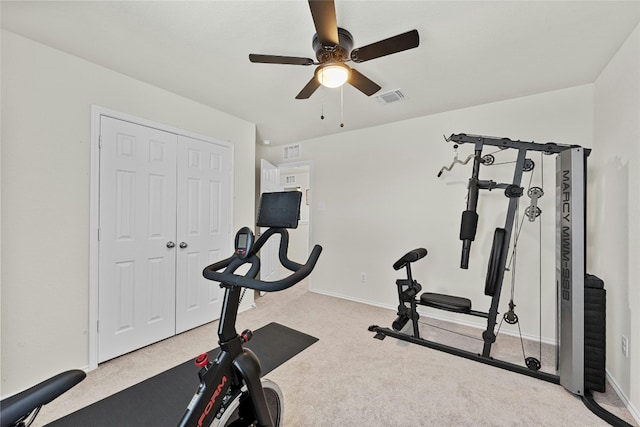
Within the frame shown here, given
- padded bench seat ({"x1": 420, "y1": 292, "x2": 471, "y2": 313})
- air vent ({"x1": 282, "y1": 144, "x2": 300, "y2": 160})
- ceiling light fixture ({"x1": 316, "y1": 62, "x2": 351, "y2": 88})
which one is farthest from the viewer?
air vent ({"x1": 282, "y1": 144, "x2": 300, "y2": 160})

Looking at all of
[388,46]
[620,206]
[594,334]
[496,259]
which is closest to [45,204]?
[388,46]

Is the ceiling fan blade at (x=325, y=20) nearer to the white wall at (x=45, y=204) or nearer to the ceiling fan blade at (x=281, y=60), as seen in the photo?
the ceiling fan blade at (x=281, y=60)

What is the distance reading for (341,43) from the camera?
68.4 inches

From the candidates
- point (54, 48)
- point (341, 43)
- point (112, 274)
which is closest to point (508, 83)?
point (341, 43)

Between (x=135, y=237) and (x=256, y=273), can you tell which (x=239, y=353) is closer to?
(x=256, y=273)

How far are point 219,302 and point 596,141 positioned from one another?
404 centimetres

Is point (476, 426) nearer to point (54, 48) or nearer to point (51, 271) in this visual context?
point (51, 271)

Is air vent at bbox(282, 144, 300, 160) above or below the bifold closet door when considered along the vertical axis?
above

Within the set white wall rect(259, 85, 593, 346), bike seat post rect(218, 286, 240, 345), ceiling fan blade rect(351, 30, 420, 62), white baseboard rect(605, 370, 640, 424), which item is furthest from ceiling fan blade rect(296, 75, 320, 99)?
white baseboard rect(605, 370, 640, 424)

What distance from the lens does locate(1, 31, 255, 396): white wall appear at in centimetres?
184

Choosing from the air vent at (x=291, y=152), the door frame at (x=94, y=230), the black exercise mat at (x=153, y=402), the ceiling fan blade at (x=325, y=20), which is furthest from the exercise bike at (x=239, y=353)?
the air vent at (x=291, y=152)

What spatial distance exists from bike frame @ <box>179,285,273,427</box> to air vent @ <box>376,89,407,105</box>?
7.71 feet

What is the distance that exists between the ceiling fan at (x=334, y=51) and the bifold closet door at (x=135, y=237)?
1493 mm

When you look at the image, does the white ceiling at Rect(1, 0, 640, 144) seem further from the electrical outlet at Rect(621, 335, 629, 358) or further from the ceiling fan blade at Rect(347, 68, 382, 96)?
the electrical outlet at Rect(621, 335, 629, 358)
